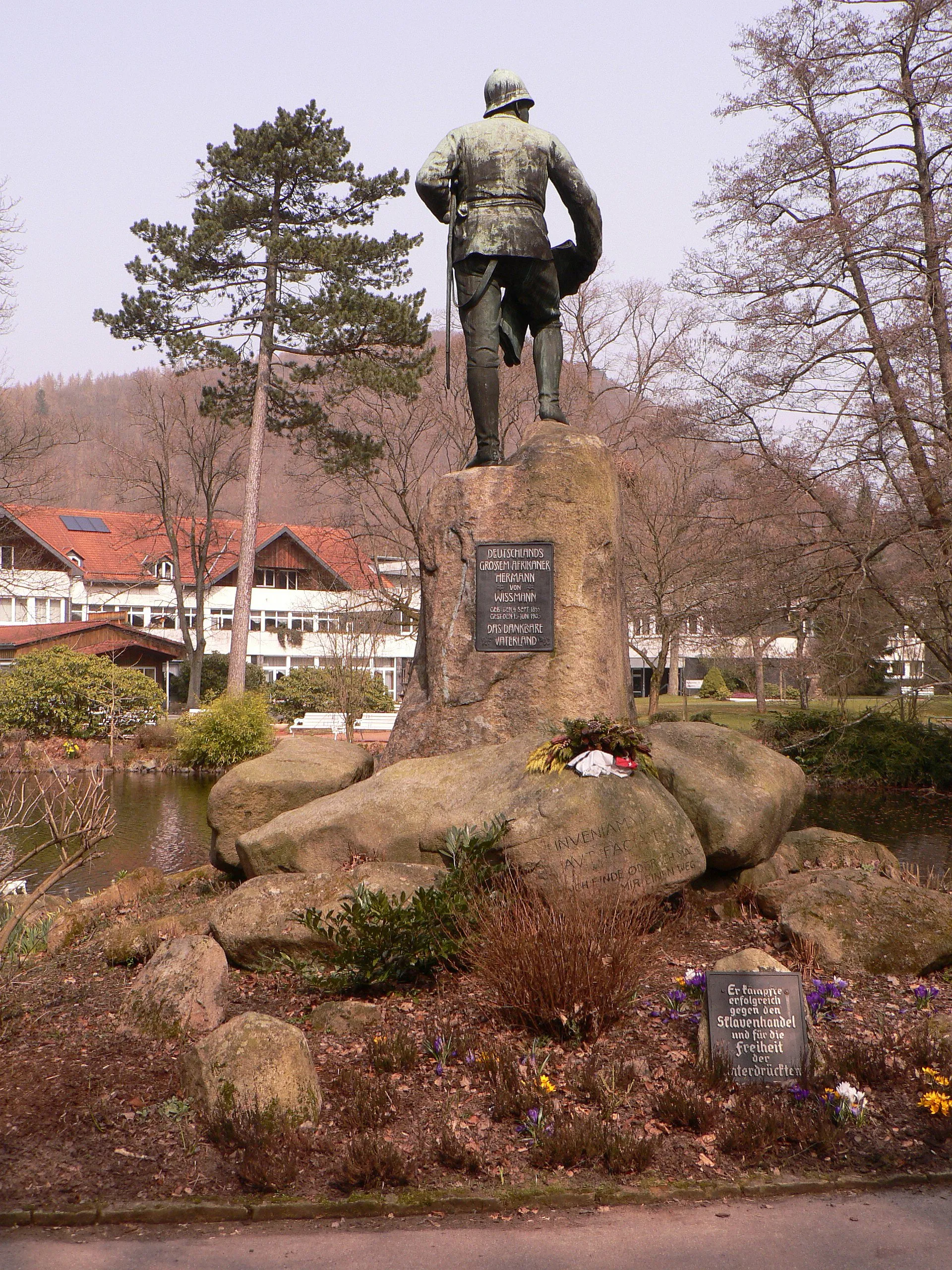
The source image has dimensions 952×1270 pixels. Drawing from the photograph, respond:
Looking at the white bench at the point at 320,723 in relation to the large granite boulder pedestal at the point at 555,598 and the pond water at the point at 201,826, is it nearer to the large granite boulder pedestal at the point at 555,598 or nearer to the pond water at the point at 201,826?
the pond water at the point at 201,826

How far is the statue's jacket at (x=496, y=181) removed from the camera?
829cm

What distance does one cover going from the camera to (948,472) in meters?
14.7

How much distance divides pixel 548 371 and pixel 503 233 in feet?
3.89

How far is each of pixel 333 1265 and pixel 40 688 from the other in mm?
26690

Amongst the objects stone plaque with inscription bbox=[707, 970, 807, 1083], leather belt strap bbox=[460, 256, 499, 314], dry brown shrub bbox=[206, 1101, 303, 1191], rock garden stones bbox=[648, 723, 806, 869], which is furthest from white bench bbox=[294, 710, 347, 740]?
dry brown shrub bbox=[206, 1101, 303, 1191]

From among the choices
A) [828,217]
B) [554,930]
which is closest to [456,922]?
[554,930]

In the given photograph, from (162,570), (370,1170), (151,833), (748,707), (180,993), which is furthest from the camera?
(162,570)

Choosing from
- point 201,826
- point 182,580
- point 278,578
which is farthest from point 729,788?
point 278,578

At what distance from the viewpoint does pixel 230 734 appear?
80.0 ft

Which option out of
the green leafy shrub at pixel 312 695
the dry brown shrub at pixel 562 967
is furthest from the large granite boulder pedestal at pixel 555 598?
the green leafy shrub at pixel 312 695

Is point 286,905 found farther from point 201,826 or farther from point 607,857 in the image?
point 201,826

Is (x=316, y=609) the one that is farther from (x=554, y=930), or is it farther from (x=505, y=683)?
(x=554, y=930)

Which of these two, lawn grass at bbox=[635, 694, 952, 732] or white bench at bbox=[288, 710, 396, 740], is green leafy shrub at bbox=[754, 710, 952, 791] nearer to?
lawn grass at bbox=[635, 694, 952, 732]

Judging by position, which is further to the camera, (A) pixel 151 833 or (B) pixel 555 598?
(A) pixel 151 833
